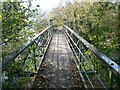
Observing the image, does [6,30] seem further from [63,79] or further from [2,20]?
[63,79]

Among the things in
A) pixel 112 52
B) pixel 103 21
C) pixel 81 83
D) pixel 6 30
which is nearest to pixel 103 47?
pixel 112 52

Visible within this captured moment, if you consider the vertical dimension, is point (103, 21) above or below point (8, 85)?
above

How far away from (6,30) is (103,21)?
2704mm

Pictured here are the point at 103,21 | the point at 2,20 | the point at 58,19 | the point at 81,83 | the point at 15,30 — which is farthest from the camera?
the point at 58,19

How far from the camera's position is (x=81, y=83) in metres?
3.38

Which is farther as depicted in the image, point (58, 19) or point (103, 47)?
point (58, 19)

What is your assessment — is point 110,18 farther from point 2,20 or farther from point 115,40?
point 2,20

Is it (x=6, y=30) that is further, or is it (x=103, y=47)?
(x=103, y=47)

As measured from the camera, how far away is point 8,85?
A: 2.14m

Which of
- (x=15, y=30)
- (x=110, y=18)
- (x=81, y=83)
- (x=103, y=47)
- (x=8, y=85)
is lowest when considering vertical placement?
(x=81, y=83)

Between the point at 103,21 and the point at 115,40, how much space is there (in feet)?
2.45

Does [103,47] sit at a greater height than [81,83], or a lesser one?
greater

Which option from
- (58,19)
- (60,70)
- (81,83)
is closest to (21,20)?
(60,70)

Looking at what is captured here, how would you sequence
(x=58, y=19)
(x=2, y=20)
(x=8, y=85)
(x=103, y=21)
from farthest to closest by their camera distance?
(x=58, y=19)
(x=103, y=21)
(x=2, y=20)
(x=8, y=85)
